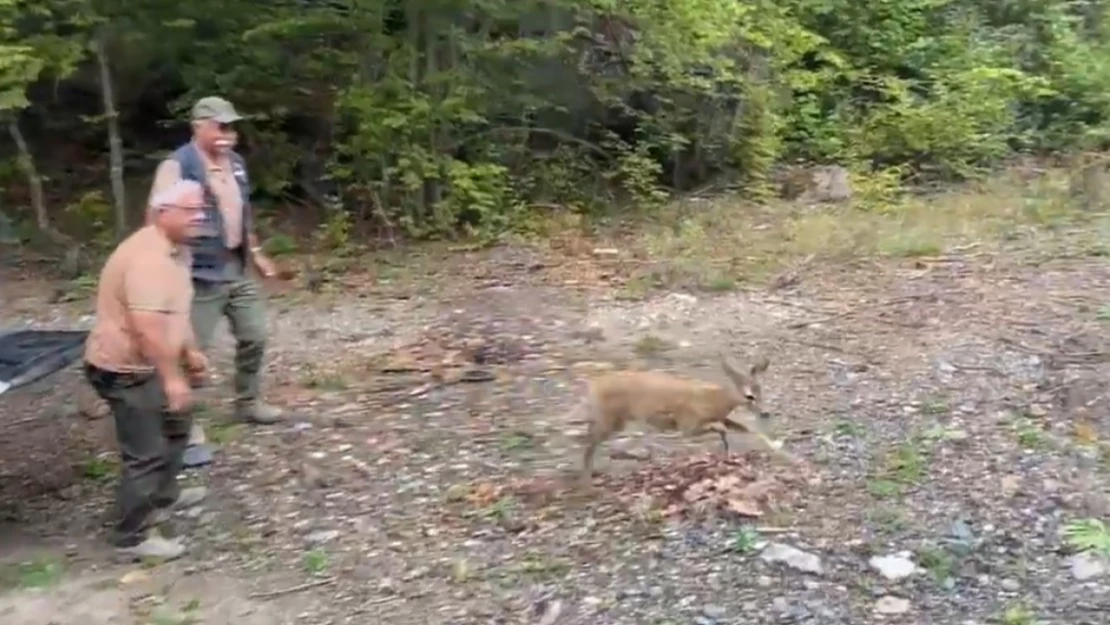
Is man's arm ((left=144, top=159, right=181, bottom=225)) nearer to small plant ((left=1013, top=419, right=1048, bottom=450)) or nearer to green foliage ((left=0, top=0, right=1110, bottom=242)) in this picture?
small plant ((left=1013, top=419, right=1048, bottom=450))

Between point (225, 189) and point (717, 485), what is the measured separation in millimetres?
2565

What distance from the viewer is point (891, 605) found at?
4.79 m

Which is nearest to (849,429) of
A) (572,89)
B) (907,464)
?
(907,464)

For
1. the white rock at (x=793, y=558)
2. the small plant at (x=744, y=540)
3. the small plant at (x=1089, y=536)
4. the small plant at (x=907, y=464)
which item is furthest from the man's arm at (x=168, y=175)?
the small plant at (x=1089, y=536)

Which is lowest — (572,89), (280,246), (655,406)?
(280,246)

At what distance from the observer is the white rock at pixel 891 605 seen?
4.75 m

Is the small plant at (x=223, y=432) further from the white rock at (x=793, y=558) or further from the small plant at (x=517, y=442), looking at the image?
the white rock at (x=793, y=558)

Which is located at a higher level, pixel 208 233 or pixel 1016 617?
pixel 208 233

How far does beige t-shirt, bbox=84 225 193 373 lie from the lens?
5008 mm

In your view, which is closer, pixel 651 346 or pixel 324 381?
pixel 324 381

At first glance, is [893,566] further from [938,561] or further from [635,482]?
[635,482]

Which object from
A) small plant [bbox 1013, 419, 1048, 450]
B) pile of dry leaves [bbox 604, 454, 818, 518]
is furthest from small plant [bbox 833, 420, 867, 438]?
small plant [bbox 1013, 419, 1048, 450]

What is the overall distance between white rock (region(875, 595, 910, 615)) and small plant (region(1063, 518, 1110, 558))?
0.82m

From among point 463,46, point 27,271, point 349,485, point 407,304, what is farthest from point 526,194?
point 349,485
